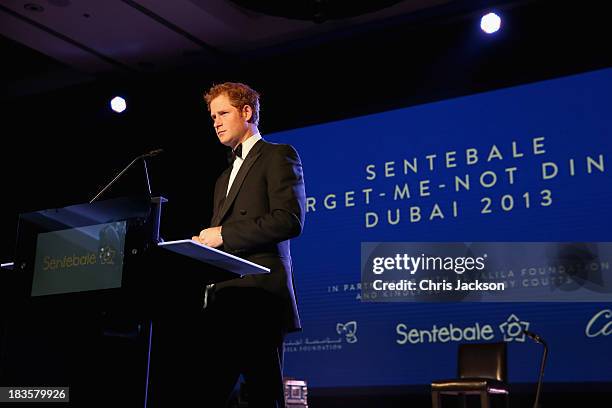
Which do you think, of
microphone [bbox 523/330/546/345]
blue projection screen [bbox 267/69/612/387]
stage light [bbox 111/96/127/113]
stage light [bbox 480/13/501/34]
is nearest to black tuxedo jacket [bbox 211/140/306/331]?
microphone [bbox 523/330/546/345]

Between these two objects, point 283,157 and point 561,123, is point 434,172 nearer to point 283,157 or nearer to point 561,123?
point 561,123

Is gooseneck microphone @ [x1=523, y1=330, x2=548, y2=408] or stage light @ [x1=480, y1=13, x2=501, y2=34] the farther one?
stage light @ [x1=480, y1=13, x2=501, y2=34]

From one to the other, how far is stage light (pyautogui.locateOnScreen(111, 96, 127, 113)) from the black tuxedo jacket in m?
4.80

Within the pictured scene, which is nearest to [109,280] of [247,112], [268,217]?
[268,217]

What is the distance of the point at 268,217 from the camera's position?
2.02 metres

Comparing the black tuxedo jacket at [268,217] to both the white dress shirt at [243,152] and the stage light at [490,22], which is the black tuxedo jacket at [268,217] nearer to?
the white dress shirt at [243,152]

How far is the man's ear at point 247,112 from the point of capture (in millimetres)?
2258

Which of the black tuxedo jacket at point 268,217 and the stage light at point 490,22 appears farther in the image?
the stage light at point 490,22

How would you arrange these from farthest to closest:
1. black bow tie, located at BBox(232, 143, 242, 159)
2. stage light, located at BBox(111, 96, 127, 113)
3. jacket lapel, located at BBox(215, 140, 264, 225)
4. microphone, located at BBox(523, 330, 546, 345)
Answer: stage light, located at BBox(111, 96, 127, 113)
microphone, located at BBox(523, 330, 546, 345)
black bow tie, located at BBox(232, 143, 242, 159)
jacket lapel, located at BBox(215, 140, 264, 225)

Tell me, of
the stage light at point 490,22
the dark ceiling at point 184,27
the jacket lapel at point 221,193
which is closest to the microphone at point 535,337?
the stage light at point 490,22

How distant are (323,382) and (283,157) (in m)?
3.49

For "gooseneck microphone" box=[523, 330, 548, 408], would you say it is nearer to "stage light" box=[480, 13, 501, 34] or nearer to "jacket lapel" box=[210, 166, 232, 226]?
"stage light" box=[480, 13, 501, 34]

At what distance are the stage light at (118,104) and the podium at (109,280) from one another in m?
4.81

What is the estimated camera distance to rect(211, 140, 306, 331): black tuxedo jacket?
1.99m
